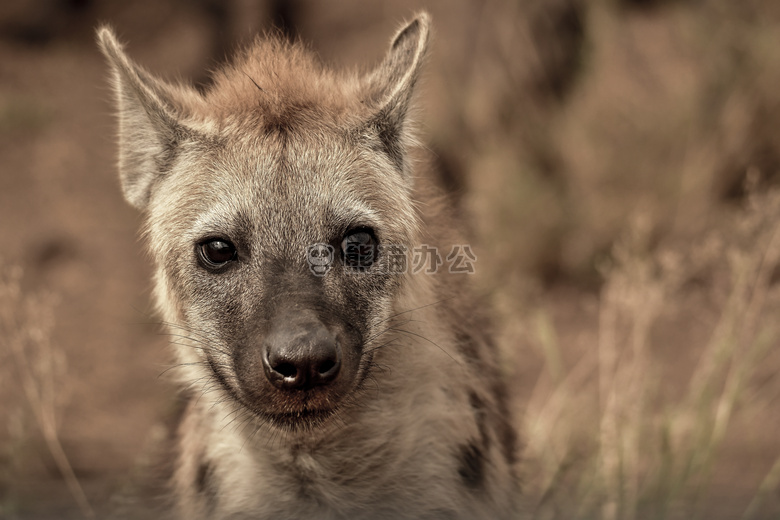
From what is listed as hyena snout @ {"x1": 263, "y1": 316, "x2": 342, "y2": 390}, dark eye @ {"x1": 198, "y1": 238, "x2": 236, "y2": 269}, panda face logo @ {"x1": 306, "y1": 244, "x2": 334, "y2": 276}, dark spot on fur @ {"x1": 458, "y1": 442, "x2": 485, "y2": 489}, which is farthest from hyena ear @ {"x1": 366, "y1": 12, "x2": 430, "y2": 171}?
dark spot on fur @ {"x1": 458, "y1": 442, "x2": 485, "y2": 489}

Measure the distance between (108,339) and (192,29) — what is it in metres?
2.55

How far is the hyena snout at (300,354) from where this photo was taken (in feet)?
5.34

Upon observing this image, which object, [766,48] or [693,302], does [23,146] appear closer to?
[693,302]

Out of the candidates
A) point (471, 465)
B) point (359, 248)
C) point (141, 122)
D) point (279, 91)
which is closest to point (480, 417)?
point (471, 465)

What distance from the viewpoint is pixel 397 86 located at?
6.76 feet

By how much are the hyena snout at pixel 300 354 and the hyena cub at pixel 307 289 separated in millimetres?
24

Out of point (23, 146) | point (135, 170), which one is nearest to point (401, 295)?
point (135, 170)

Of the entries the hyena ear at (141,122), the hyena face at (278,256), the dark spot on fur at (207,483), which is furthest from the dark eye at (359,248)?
the dark spot on fur at (207,483)

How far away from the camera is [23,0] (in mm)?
5809

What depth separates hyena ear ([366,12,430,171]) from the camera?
6.69 feet

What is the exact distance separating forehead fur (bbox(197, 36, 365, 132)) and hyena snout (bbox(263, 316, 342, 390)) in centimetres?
55

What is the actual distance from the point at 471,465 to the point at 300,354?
0.74 meters

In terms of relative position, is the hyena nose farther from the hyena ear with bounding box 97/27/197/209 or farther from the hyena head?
the hyena ear with bounding box 97/27/197/209

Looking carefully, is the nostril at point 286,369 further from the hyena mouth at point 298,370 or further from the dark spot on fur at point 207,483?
the dark spot on fur at point 207,483
